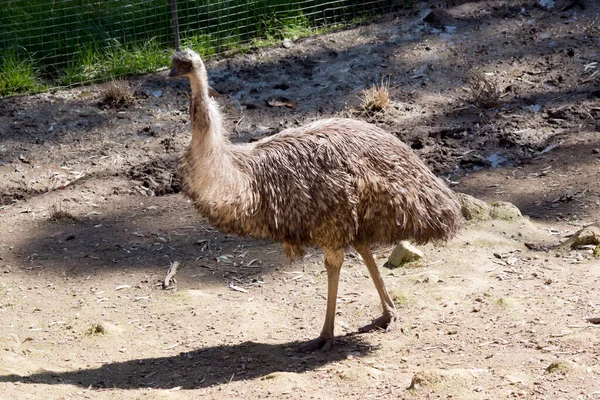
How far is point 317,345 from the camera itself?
19.5ft

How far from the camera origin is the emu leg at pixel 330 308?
5.90 meters

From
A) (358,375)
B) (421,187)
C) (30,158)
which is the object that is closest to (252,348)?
(358,375)

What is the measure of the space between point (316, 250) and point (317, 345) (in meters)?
1.60

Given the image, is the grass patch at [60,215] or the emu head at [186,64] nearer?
the emu head at [186,64]

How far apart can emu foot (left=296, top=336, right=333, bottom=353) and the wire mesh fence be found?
18.0 ft

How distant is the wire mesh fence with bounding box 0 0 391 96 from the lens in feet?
34.8

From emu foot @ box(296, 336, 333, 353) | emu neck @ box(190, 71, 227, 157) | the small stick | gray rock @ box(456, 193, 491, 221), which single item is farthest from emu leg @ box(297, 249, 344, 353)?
gray rock @ box(456, 193, 491, 221)

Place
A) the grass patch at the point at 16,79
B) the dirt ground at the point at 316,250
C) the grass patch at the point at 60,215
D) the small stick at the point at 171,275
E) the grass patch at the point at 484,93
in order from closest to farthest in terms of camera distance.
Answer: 1. the dirt ground at the point at 316,250
2. the small stick at the point at 171,275
3. the grass patch at the point at 60,215
4. the grass patch at the point at 484,93
5. the grass patch at the point at 16,79

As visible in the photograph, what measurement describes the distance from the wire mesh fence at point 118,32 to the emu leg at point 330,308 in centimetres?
541

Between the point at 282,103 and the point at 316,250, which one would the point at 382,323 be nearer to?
the point at 316,250

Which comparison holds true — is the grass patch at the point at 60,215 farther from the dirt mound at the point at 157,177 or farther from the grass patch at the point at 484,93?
the grass patch at the point at 484,93

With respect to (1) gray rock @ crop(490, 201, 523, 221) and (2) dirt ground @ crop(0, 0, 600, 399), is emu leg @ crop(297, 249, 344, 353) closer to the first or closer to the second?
(2) dirt ground @ crop(0, 0, 600, 399)

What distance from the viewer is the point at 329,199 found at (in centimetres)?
563

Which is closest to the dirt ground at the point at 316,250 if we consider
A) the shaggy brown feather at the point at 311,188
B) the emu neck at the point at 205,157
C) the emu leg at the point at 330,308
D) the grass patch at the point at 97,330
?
the grass patch at the point at 97,330
